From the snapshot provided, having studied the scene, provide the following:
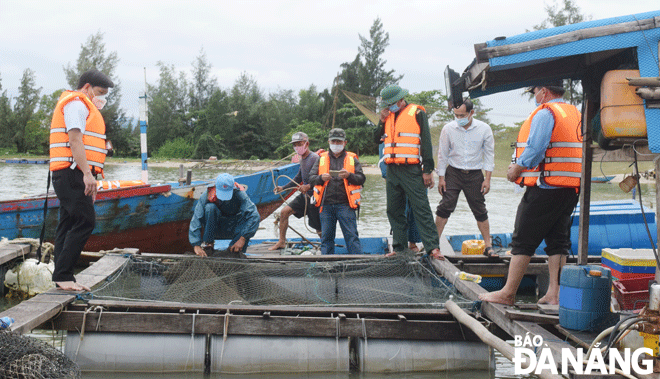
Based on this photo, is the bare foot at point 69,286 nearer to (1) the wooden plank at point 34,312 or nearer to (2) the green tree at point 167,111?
(1) the wooden plank at point 34,312

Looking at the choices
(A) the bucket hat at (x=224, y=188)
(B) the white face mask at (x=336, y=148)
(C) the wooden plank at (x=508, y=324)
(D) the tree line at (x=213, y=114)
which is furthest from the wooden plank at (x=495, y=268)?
(D) the tree line at (x=213, y=114)

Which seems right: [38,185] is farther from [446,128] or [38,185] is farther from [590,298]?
[590,298]

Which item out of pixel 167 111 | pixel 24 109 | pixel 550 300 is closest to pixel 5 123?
pixel 24 109

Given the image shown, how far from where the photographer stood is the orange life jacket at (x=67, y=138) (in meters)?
4.27

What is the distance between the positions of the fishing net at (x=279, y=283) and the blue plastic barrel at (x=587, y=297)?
3.34 feet

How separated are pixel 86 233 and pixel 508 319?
323cm

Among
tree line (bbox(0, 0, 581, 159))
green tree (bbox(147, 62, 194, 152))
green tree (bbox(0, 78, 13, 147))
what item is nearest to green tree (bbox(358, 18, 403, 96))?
tree line (bbox(0, 0, 581, 159))

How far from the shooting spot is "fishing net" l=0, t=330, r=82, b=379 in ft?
10.2

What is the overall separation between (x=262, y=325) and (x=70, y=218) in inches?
69.6

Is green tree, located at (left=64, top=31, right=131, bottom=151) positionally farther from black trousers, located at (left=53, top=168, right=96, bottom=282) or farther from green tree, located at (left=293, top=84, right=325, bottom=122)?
black trousers, located at (left=53, top=168, right=96, bottom=282)

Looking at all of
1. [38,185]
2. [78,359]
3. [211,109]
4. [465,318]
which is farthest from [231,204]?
[211,109]

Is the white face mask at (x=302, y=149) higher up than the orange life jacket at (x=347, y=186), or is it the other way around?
the white face mask at (x=302, y=149)

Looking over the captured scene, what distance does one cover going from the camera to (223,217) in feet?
19.7

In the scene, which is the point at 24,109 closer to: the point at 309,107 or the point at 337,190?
the point at 309,107
